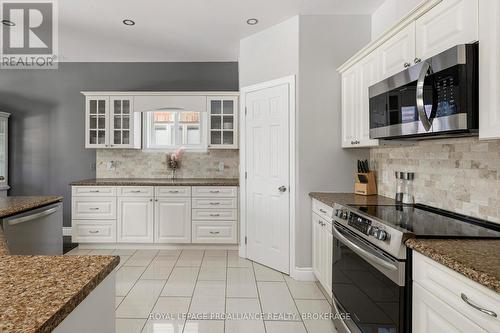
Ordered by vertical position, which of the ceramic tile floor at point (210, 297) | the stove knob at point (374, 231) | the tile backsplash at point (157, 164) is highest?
the tile backsplash at point (157, 164)

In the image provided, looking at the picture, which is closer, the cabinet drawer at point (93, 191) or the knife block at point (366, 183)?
the knife block at point (366, 183)

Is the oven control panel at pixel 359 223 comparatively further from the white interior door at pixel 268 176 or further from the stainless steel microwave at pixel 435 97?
the white interior door at pixel 268 176

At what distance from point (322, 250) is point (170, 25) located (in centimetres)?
304

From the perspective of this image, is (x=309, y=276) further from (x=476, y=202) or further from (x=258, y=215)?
(x=476, y=202)

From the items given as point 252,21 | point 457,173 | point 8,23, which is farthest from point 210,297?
point 8,23

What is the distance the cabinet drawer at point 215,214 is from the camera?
4062 mm

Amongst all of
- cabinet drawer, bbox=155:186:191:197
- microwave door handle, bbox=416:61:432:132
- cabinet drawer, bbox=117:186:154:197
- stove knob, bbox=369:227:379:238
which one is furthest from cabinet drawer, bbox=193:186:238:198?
microwave door handle, bbox=416:61:432:132

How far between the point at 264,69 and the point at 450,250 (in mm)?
2848

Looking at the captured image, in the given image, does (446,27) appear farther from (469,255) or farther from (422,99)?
(469,255)

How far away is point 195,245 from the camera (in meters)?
4.13

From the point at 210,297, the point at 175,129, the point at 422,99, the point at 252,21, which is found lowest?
the point at 210,297

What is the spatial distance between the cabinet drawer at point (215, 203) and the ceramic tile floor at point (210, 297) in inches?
27.3

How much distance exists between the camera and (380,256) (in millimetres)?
1538

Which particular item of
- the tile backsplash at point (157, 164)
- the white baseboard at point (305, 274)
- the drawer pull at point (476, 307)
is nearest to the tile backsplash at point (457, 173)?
the drawer pull at point (476, 307)
